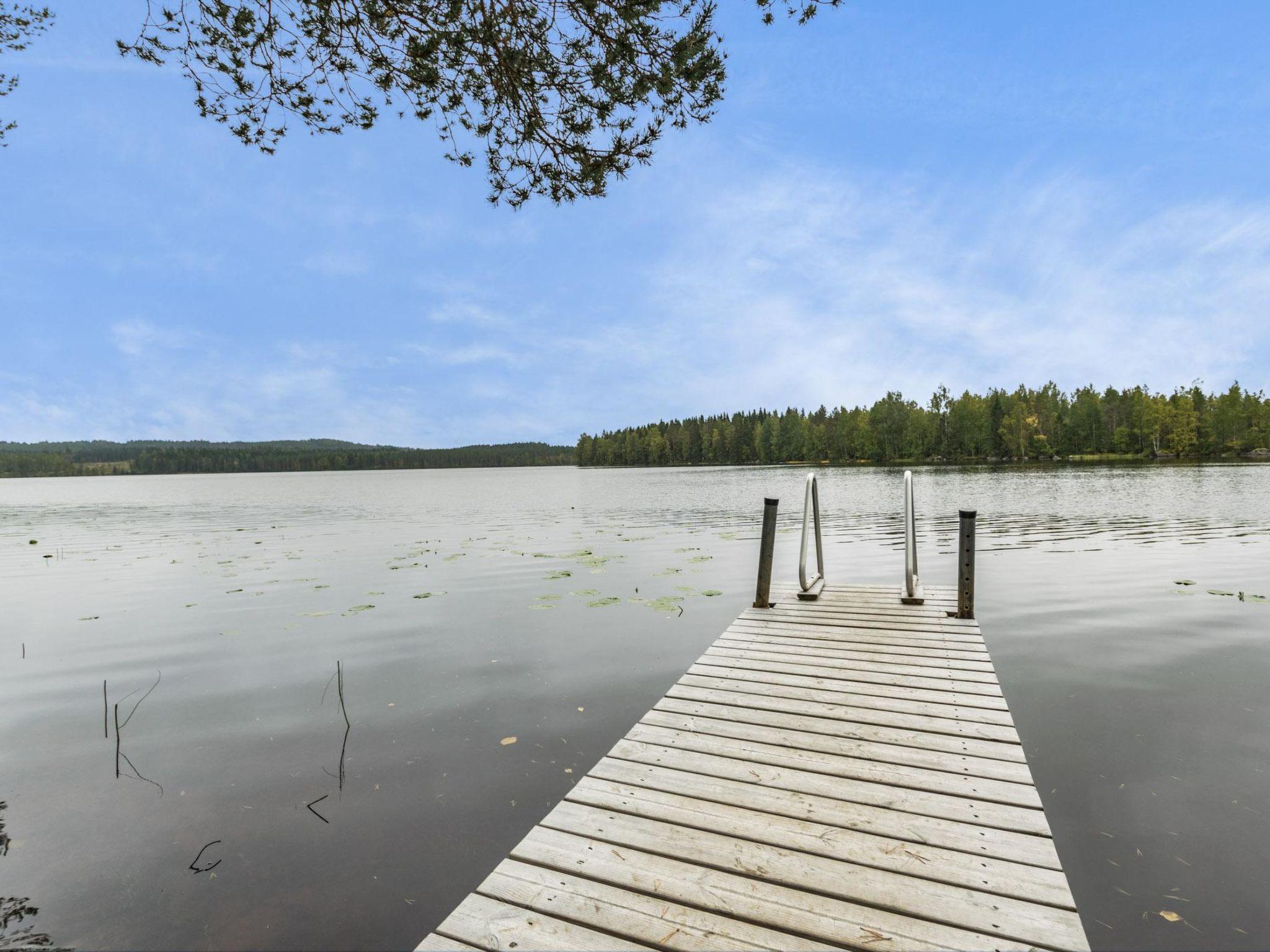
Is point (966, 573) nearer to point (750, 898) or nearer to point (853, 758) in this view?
point (853, 758)

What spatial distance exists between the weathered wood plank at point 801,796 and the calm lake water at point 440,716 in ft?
Result: 2.81

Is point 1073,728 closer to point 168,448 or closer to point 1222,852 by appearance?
point 1222,852

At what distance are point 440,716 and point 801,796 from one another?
152 inches

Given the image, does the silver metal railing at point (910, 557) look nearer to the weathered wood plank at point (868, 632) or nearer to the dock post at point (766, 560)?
the weathered wood plank at point (868, 632)

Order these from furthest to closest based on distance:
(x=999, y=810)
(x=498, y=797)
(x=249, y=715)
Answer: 1. (x=249, y=715)
2. (x=498, y=797)
3. (x=999, y=810)

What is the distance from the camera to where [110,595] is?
1213 centimetres

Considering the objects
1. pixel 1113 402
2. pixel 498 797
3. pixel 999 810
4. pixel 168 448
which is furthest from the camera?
pixel 168 448

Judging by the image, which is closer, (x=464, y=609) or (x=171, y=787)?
(x=171, y=787)

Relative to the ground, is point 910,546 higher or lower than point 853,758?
higher

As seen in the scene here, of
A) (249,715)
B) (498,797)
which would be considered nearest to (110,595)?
(249,715)

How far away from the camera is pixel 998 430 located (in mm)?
101625

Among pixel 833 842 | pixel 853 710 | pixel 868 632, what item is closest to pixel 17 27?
pixel 833 842

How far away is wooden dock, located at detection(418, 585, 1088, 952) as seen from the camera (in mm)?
2439

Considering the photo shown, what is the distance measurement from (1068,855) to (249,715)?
6.93m
